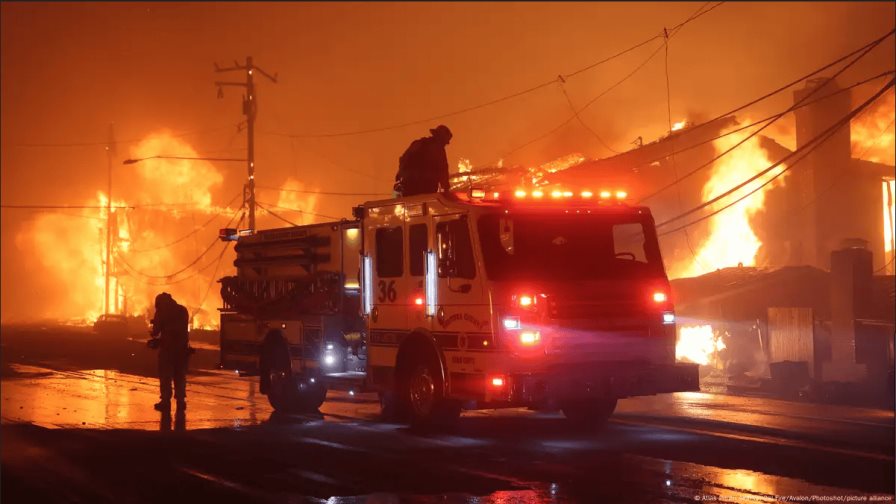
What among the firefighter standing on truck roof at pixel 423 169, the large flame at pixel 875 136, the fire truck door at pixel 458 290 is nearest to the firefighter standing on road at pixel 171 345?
the firefighter standing on truck roof at pixel 423 169

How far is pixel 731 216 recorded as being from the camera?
48.0m

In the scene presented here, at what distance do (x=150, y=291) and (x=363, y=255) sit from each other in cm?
8619

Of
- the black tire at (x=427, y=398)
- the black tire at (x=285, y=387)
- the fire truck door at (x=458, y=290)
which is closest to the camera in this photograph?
the fire truck door at (x=458, y=290)

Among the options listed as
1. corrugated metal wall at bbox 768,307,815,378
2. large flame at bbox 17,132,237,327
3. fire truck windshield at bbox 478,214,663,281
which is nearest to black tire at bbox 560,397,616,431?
fire truck windshield at bbox 478,214,663,281

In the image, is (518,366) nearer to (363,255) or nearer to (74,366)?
(363,255)

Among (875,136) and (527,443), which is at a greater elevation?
(875,136)

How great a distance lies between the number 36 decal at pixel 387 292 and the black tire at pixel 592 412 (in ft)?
8.33

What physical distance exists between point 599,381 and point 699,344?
15532 millimetres

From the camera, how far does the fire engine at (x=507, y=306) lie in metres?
11.7

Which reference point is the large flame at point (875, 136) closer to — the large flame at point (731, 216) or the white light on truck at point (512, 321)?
the large flame at point (731, 216)

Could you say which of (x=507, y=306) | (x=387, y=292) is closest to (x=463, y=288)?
(x=507, y=306)

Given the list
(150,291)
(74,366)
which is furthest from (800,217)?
Answer: (150,291)

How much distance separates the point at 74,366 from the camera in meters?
30.0

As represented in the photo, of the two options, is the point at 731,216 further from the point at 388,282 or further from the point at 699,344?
the point at 388,282
